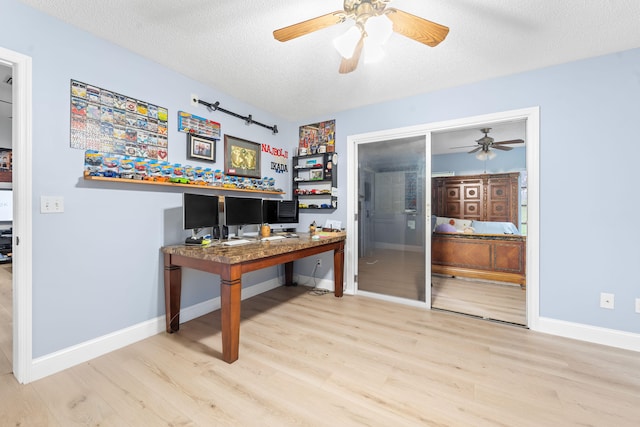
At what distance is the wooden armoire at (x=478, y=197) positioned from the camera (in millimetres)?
5301

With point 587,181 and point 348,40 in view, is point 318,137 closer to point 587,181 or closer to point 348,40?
point 348,40

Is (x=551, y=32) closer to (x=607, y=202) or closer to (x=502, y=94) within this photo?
(x=502, y=94)

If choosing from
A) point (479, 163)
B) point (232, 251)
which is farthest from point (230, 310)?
point (479, 163)

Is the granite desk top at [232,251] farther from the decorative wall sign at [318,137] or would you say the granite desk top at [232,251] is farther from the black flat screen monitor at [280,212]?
the decorative wall sign at [318,137]

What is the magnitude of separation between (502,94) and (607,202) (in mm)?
1264

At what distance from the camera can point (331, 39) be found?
6.48 ft

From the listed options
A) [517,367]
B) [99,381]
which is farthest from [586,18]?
[99,381]

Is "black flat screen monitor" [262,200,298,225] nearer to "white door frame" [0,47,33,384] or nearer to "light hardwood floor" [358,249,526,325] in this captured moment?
"light hardwood floor" [358,249,526,325]

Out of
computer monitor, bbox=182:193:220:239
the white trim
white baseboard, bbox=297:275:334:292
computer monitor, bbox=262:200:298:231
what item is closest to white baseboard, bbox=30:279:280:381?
computer monitor, bbox=182:193:220:239

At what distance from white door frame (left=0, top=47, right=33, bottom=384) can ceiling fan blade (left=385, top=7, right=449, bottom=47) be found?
2218 mm

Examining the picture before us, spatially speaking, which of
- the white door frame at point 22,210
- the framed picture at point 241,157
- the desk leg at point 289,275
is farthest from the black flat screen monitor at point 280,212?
the white door frame at point 22,210

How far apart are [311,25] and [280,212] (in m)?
2.22

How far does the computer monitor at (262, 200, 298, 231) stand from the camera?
10.6 ft

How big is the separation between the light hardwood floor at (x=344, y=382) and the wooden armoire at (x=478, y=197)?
3.56 metres
